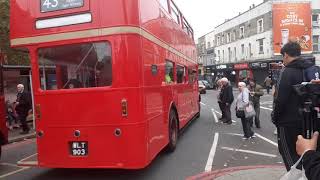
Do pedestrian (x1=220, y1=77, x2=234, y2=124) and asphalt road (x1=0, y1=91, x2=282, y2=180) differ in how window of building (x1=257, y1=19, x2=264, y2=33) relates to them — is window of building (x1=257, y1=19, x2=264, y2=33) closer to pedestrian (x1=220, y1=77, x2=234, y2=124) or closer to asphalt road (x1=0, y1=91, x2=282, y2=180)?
pedestrian (x1=220, y1=77, x2=234, y2=124)

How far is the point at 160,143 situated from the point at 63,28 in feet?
9.48

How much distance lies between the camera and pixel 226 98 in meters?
16.6

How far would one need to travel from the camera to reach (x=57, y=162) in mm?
7496

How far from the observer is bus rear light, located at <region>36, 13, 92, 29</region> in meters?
7.34

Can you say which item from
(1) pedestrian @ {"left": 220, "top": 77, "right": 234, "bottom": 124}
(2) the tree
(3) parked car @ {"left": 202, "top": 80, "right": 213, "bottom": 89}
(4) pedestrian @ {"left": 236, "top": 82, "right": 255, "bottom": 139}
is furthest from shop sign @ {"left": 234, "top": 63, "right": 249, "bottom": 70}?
(4) pedestrian @ {"left": 236, "top": 82, "right": 255, "bottom": 139}

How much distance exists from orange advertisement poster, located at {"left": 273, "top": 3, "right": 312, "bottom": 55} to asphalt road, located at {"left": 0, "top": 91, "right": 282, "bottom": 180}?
35.9m

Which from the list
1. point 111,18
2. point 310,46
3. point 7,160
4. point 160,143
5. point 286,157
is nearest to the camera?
point 286,157

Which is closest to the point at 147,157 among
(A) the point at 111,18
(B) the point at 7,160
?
(A) the point at 111,18

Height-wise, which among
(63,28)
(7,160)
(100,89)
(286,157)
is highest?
(63,28)

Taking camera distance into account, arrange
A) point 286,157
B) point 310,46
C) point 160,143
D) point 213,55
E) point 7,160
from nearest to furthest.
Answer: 1. point 286,157
2. point 160,143
3. point 7,160
4. point 310,46
5. point 213,55

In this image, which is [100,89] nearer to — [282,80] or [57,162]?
[57,162]

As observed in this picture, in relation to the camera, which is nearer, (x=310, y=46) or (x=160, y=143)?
(x=160, y=143)

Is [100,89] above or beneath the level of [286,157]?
above

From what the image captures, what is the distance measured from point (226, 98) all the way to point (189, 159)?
24.6ft
